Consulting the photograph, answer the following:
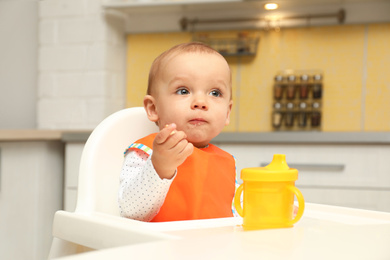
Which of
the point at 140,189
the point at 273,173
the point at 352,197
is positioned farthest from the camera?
the point at 352,197

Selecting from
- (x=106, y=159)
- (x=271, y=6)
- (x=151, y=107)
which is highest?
(x=271, y=6)

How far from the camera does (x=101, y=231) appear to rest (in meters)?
0.68

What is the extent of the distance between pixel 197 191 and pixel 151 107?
0.69ft

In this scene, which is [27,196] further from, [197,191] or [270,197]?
[270,197]

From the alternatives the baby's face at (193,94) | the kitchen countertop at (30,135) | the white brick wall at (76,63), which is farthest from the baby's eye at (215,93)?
the white brick wall at (76,63)

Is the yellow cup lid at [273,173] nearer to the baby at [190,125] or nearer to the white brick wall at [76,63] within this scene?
the baby at [190,125]

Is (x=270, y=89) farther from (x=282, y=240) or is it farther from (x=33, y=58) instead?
(x=282, y=240)

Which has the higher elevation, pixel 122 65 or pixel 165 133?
pixel 122 65

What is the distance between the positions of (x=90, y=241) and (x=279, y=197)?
0.28 meters

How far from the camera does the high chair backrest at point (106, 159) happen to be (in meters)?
0.99

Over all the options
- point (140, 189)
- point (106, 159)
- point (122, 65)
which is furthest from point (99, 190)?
point (122, 65)

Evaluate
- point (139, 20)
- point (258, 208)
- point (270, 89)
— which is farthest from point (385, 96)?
point (258, 208)

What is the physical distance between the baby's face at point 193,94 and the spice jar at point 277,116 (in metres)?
1.52

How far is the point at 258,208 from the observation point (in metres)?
0.68
